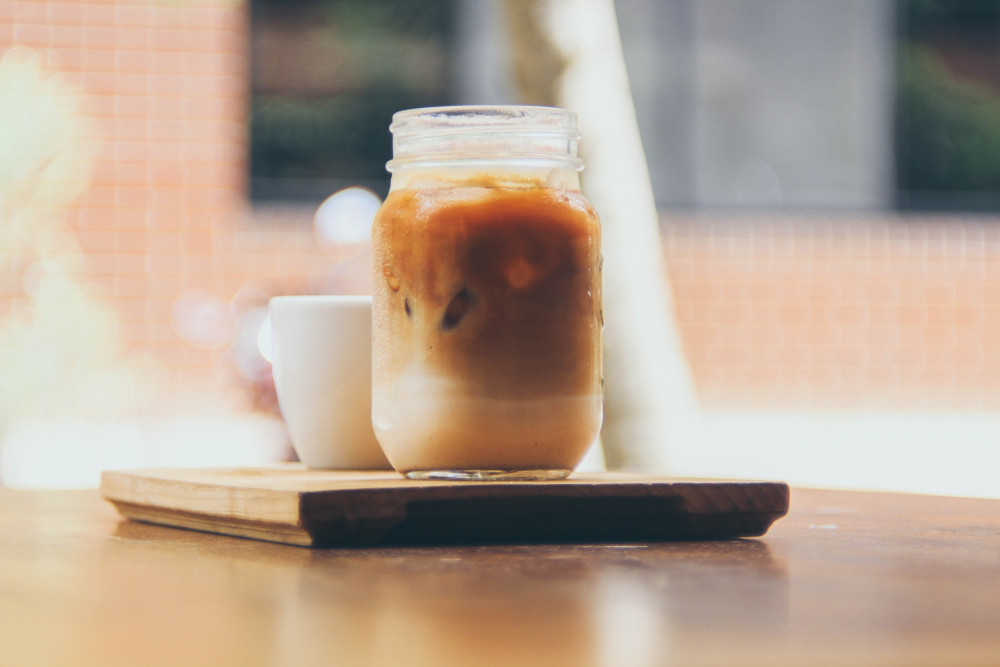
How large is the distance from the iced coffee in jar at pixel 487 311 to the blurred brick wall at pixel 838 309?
493 centimetres

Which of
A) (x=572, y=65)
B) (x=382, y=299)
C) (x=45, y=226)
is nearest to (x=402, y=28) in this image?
(x=45, y=226)

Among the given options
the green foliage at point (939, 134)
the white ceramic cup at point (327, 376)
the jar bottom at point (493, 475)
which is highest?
the green foliage at point (939, 134)

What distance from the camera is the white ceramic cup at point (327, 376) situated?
1.17 metres

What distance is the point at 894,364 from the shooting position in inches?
239

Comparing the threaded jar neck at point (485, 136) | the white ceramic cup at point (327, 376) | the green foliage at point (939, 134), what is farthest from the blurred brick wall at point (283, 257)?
the threaded jar neck at point (485, 136)

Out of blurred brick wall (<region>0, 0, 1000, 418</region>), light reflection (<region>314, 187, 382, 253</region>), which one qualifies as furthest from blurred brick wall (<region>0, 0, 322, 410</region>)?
light reflection (<region>314, 187, 382, 253</region>)

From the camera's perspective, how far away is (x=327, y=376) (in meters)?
1.19

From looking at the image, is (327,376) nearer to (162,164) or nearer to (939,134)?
(162,164)

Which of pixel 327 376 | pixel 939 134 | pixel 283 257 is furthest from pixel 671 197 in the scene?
pixel 327 376

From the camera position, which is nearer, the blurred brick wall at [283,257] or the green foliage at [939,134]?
the blurred brick wall at [283,257]

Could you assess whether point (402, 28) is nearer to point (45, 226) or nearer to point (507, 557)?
point (45, 226)

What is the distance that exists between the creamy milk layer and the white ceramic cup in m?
0.18

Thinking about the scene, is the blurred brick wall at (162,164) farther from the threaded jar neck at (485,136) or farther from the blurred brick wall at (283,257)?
the threaded jar neck at (485,136)

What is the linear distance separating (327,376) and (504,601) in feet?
1.84
